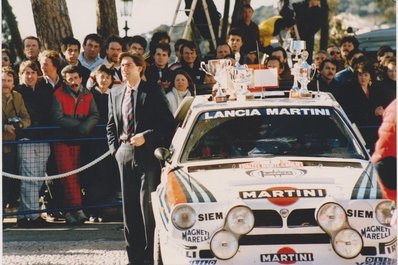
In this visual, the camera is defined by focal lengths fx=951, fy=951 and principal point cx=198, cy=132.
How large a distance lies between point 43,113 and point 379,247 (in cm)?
560

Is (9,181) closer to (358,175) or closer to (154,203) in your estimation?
(154,203)

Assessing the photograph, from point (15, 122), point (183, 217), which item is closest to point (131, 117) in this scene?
point (183, 217)

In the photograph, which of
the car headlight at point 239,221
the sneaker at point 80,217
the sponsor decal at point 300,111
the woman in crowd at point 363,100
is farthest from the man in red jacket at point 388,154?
the sneaker at point 80,217

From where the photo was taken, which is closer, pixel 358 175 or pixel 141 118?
pixel 358 175

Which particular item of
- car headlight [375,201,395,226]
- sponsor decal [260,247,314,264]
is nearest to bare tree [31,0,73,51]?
sponsor decal [260,247,314,264]

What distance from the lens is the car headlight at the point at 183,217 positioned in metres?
7.08

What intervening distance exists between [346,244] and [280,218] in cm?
52

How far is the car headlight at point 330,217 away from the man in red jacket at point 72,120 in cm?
490

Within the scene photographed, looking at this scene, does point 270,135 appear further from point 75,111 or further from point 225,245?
point 75,111

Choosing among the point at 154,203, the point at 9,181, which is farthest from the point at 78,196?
the point at 154,203

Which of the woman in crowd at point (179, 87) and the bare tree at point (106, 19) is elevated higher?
the bare tree at point (106, 19)

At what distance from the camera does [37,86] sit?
37.9 ft

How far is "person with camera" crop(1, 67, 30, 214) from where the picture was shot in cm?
1109

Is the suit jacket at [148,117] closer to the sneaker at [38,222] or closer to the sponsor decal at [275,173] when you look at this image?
the sponsor decal at [275,173]
